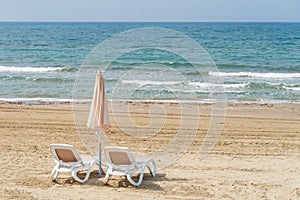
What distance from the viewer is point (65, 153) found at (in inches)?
301

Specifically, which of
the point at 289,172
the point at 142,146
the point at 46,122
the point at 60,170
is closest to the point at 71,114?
the point at 46,122

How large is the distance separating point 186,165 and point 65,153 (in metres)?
2.39

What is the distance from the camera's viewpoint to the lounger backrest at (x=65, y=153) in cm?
752

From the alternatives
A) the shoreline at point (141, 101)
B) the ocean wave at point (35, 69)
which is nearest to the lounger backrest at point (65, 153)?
the shoreline at point (141, 101)

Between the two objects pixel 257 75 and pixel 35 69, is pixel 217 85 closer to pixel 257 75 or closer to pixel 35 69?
pixel 257 75

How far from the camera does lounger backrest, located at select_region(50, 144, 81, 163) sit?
7.52m

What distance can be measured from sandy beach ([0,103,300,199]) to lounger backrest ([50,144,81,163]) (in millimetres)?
356

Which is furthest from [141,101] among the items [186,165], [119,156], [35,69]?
[35,69]

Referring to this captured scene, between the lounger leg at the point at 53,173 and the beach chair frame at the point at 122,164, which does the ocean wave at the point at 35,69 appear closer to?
the lounger leg at the point at 53,173

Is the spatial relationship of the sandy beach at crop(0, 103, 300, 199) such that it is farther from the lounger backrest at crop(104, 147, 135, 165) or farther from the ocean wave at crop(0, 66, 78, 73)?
the ocean wave at crop(0, 66, 78, 73)

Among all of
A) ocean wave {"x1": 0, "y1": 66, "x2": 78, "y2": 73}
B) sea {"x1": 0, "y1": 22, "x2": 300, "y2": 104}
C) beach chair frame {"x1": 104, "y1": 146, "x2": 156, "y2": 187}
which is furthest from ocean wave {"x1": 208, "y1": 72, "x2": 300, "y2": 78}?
beach chair frame {"x1": 104, "y1": 146, "x2": 156, "y2": 187}

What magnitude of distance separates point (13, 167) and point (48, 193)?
1.61 m

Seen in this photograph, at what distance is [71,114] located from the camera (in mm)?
13922

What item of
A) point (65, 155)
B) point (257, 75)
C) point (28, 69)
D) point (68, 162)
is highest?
point (65, 155)
